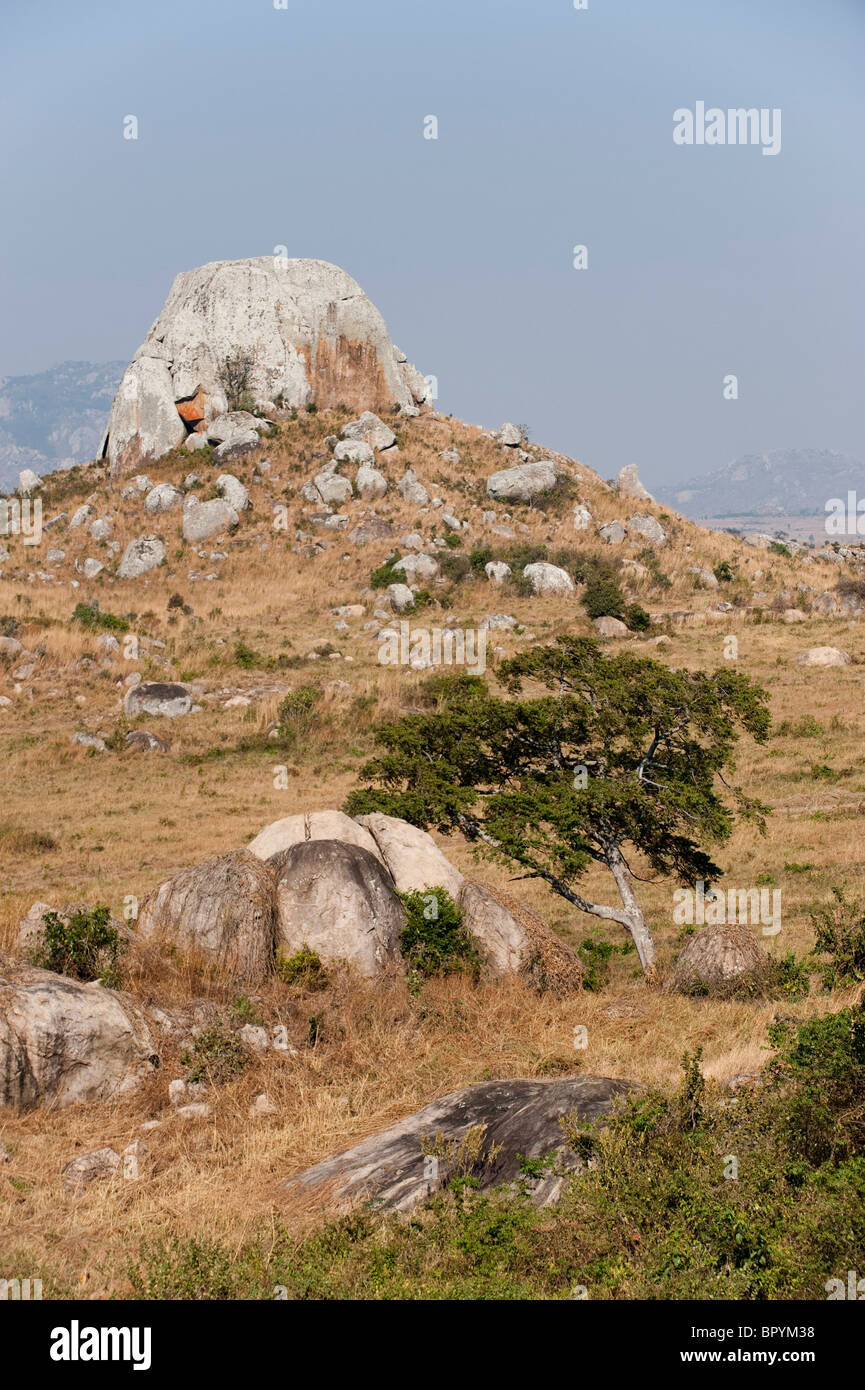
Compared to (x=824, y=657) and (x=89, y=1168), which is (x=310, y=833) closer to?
(x=89, y=1168)

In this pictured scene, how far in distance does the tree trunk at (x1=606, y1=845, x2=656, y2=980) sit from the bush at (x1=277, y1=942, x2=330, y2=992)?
437cm

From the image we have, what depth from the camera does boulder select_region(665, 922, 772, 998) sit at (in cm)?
1291

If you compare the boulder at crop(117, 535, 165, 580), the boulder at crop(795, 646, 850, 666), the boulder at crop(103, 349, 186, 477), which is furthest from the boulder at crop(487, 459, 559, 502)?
the boulder at crop(795, 646, 850, 666)

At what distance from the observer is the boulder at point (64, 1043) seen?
9.74m

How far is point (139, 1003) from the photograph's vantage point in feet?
36.8

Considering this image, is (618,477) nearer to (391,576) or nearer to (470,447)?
(470,447)

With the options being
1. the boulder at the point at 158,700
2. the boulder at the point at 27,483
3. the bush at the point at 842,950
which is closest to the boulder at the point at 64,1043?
the bush at the point at 842,950

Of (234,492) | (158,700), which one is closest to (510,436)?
(234,492)

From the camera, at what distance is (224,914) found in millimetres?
12391

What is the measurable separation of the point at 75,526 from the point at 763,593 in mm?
33624

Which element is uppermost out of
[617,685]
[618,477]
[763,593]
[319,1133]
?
[618,477]

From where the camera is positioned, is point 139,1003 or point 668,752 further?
point 668,752
